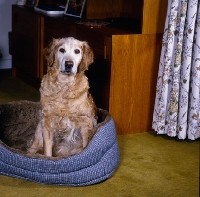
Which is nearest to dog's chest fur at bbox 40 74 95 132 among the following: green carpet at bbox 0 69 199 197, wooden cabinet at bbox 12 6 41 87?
green carpet at bbox 0 69 199 197

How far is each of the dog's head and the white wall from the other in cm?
247

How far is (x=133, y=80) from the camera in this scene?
10.6 feet

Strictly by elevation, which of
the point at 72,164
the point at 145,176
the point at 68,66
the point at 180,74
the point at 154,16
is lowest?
the point at 145,176

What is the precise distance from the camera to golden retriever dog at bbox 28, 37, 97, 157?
2.68 meters

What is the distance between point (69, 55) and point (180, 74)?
2.76 feet

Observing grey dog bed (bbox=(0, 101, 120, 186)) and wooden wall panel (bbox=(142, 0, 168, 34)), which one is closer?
grey dog bed (bbox=(0, 101, 120, 186))

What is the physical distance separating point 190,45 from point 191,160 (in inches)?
29.7

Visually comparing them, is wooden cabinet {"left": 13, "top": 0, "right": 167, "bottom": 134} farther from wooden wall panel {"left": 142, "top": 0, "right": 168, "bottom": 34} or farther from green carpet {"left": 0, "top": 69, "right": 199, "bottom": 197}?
green carpet {"left": 0, "top": 69, "right": 199, "bottom": 197}

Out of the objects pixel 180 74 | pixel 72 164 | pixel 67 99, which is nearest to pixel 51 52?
pixel 67 99

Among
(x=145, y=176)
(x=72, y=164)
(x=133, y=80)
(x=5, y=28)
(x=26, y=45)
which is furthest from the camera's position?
(x=5, y=28)

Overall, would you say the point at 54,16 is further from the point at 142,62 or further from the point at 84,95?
the point at 84,95

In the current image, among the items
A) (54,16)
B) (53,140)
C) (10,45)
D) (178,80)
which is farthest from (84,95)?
(10,45)

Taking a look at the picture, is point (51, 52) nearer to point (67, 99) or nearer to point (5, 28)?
point (67, 99)

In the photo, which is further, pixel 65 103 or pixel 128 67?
pixel 128 67
